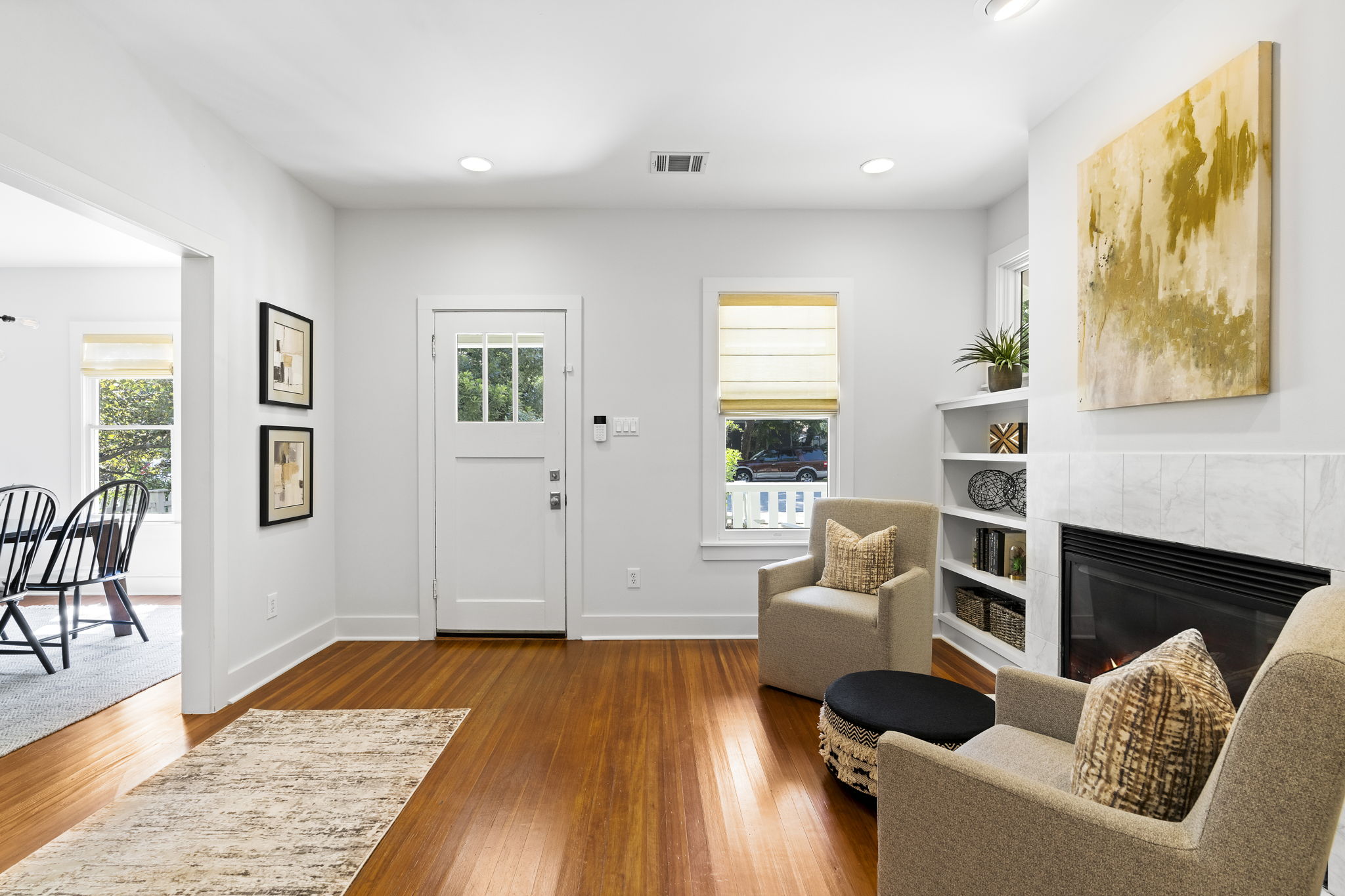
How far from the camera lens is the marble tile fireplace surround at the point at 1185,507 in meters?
1.64

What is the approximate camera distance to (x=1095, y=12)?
218 centimetres

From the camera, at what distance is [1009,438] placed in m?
3.44

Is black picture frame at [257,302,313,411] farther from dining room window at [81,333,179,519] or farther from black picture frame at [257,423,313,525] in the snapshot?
dining room window at [81,333,179,519]

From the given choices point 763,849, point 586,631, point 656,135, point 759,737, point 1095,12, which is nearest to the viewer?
point 763,849

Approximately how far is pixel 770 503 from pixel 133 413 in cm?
511

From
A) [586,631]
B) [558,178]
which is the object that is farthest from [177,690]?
[558,178]

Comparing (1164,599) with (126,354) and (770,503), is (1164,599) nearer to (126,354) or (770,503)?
(770,503)

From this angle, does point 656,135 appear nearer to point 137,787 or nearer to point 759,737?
point 759,737

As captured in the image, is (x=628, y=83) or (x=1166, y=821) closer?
(x=1166, y=821)

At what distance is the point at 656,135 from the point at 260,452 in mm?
2464

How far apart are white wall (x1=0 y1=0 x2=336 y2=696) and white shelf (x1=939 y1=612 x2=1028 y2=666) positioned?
3634mm

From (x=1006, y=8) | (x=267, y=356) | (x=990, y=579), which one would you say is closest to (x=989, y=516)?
(x=990, y=579)

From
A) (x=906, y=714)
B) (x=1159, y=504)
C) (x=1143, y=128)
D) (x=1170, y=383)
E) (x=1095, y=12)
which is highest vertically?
(x=1095, y=12)

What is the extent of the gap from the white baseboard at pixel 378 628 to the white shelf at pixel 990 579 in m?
3.23
